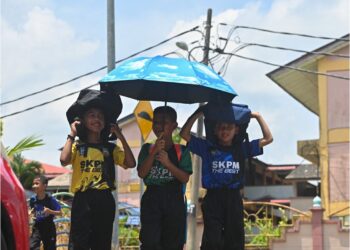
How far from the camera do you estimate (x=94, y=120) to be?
548cm

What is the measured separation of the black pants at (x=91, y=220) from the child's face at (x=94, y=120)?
517 millimetres

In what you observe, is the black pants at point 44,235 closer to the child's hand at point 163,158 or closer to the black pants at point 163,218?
the black pants at point 163,218

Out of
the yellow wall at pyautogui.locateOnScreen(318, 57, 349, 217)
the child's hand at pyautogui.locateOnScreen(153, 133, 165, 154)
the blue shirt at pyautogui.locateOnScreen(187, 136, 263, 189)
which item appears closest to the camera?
the child's hand at pyautogui.locateOnScreen(153, 133, 165, 154)

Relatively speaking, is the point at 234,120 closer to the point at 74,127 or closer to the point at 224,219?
the point at 224,219

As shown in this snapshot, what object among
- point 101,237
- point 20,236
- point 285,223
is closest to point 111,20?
point 101,237

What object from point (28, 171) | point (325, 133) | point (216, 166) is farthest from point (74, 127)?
point (28, 171)

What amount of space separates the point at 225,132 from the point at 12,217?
103 inches

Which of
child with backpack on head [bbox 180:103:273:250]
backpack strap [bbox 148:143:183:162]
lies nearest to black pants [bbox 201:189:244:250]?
child with backpack on head [bbox 180:103:273:250]

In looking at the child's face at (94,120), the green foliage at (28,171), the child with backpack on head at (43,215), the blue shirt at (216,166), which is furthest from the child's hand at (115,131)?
the green foliage at (28,171)

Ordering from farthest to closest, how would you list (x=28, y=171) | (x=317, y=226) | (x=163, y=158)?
(x=28, y=171) < (x=317, y=226) < (x=163, y=158)

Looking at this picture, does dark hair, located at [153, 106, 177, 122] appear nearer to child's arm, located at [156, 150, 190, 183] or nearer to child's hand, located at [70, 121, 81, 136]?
child's arm, located at [156, 150, 190, 183]

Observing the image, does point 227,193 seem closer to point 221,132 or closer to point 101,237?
point 221,132

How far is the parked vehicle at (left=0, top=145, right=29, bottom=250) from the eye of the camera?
356cm

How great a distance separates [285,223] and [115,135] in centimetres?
1181
